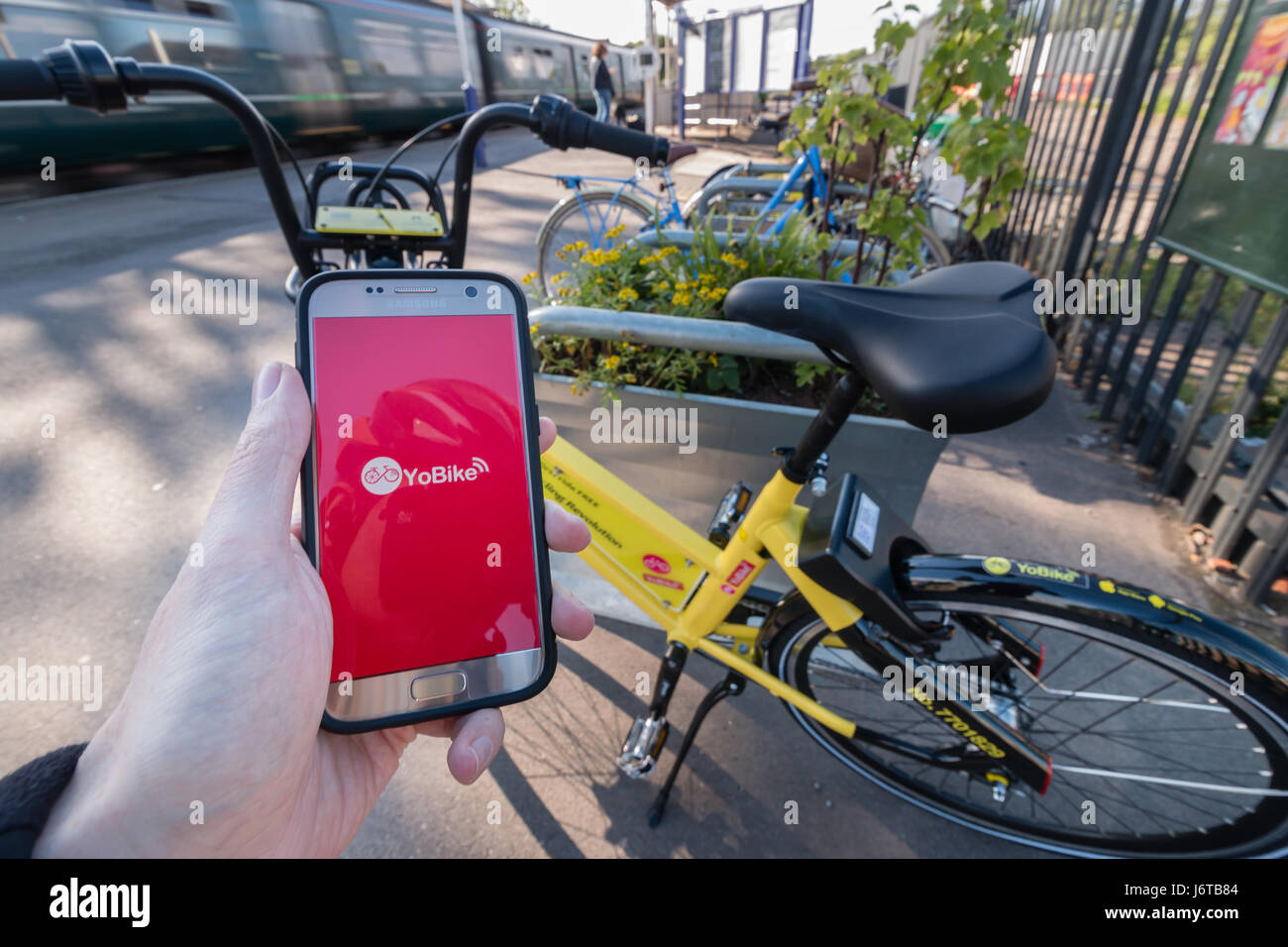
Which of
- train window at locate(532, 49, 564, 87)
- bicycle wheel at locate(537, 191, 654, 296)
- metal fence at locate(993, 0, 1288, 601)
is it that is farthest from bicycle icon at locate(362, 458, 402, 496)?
train window at locate(532, 49, 564, 87)

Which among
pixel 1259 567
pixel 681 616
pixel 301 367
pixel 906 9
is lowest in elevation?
pixel 1259 567

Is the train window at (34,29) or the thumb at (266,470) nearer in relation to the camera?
the thumb at (266,470)

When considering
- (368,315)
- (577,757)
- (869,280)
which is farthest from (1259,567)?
(368,315)

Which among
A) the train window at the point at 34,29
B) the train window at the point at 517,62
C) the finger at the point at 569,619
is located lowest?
the finger at the point at 569,619

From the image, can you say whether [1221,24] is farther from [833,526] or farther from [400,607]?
[400,607]

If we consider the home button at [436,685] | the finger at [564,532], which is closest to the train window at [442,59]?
the finger at [564,532]

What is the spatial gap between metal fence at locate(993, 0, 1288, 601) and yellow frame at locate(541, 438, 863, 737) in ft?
7.35

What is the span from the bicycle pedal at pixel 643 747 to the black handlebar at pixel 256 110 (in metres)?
1.60

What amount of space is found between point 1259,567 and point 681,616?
8.31 ft

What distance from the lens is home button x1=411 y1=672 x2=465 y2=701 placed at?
3.61 feet

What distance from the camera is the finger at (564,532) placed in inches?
55.2

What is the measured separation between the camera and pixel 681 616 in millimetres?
1860

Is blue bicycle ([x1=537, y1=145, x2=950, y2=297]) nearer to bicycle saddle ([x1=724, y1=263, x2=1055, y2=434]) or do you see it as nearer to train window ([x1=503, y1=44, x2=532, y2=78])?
bicycle saddle ([x1=724, y1=263, x2=1055, y2=434])

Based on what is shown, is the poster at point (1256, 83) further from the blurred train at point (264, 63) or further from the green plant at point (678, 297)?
the blurred train at point (264, 63)
